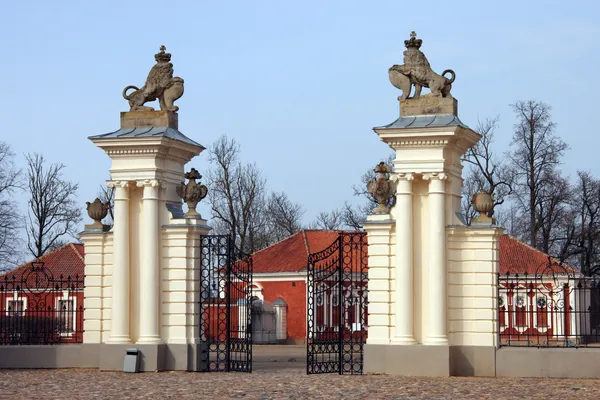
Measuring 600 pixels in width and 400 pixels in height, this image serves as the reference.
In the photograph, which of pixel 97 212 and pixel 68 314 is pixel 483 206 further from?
pixel 68 314

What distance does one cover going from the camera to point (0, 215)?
167ft

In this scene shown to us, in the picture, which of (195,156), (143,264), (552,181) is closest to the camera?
(143,264)

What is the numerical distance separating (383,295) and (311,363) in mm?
1986

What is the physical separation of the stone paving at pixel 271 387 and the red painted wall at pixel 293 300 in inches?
966

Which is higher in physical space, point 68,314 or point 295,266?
point 295,266

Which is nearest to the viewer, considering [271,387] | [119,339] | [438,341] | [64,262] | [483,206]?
[271,387]

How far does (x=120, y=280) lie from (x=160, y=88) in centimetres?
407

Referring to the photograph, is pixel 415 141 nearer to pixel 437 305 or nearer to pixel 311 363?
pixel 437 305

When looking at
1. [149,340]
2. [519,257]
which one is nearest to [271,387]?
[149,340]

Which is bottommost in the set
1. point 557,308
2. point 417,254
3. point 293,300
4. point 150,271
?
point 293,300

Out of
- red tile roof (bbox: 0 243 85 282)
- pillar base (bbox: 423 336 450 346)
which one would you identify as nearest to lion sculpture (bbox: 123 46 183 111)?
pillar base (bbox: 423 336 450 346)

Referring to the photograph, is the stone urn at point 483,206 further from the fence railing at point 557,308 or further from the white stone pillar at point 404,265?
the white stone pillar at point 404,265

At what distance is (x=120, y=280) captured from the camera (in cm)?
2188

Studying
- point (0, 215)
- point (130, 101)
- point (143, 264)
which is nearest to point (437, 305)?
point (143, 264)
